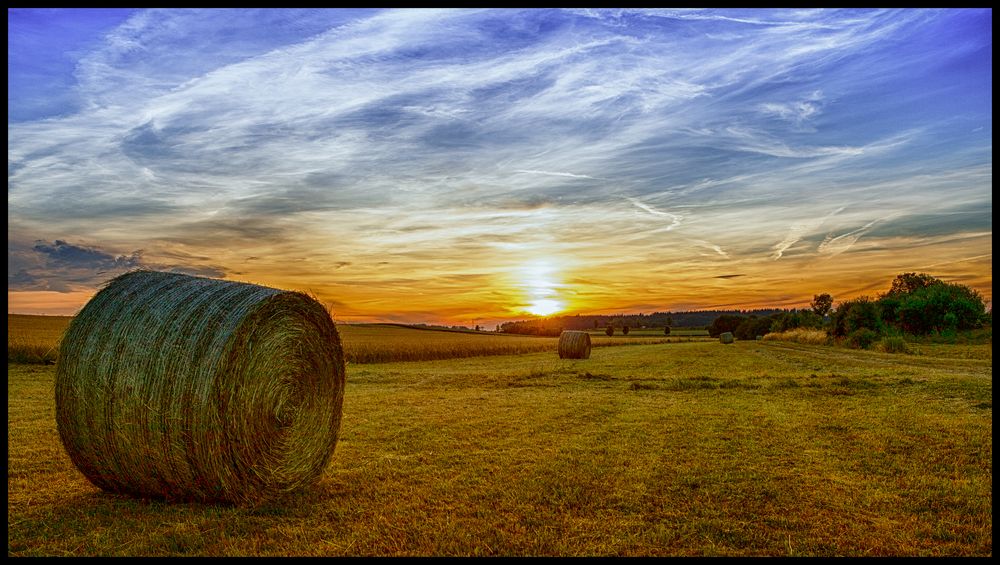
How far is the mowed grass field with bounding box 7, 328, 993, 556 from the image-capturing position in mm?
5203

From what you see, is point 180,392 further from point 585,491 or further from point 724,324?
point 724,324

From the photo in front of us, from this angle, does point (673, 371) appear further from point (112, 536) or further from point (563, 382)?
point (112, 536)

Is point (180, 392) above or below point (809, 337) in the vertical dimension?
above

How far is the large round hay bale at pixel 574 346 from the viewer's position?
3422 centimetres

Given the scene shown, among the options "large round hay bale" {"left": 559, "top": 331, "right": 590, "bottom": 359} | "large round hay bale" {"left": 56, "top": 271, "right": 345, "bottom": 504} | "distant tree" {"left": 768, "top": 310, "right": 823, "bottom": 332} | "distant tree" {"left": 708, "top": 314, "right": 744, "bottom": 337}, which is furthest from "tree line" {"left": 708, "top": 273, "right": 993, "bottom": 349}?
"distant tree" {"left": 708, "top": 314, "right": 744, "bottom": 337}

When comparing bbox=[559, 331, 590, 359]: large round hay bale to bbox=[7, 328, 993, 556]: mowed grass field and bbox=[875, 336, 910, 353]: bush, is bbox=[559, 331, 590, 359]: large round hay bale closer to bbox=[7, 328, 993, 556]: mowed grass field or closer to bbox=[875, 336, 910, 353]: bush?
bbox=[875, 336, 910, 353]: bush

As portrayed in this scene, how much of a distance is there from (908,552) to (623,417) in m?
6.31

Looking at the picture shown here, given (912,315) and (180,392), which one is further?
(912,315)

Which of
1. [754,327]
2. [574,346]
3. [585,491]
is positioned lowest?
[754,327]

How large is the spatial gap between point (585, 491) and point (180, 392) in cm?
387

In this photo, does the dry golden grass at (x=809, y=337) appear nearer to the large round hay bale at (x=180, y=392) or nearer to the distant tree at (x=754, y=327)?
the distant tree at (x=754, y=327)

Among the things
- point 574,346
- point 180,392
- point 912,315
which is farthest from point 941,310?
point 180,392

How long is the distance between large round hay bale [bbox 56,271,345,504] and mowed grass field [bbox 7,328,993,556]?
0.98 ft

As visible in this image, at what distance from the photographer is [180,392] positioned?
6.19 m
